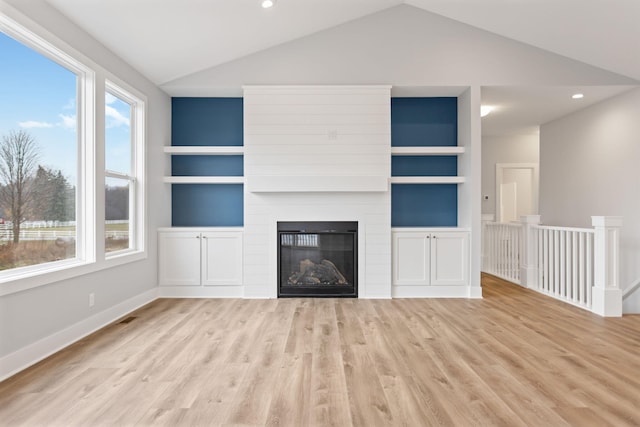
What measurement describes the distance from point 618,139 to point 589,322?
2750mm

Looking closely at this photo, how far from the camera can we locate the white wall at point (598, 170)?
184 inches

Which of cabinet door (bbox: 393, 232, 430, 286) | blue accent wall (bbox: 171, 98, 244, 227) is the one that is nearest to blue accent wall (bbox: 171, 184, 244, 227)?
blue accent wall (bbox: 171, 98, 244, 227)

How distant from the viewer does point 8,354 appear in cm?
238

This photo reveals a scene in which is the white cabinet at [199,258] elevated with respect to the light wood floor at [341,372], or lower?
elevated

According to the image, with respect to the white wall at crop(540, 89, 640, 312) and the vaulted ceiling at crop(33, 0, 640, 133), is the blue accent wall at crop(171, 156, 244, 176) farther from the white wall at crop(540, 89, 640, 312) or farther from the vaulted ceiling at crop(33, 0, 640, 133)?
the white wall at crop(540, 89, 640, 312)

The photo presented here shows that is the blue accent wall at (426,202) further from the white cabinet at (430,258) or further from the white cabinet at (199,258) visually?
the white cabinet at (199,258)

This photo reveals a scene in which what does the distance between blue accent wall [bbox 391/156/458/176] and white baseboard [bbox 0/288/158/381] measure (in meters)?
3.59

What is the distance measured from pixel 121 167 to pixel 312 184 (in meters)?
2.08

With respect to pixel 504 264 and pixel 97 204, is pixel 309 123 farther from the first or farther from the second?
pixel 504 264

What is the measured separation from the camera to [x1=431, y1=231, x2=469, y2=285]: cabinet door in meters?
4.63

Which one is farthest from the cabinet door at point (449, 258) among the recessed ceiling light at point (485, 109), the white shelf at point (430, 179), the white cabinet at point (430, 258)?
the recessed ceiling light at point (485, 109)

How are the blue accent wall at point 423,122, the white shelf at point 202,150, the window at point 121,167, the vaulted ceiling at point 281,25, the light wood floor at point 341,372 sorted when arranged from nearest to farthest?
the light wood floor at point 341,372 < the vaulted ceiling at point 281,25 < the window at point 121,167 < the white shelf at point 202,150 < the blue accent wall at point 423,122

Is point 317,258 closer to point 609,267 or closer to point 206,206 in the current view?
point 206,206

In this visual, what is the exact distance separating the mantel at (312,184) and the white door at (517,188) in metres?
4.11
